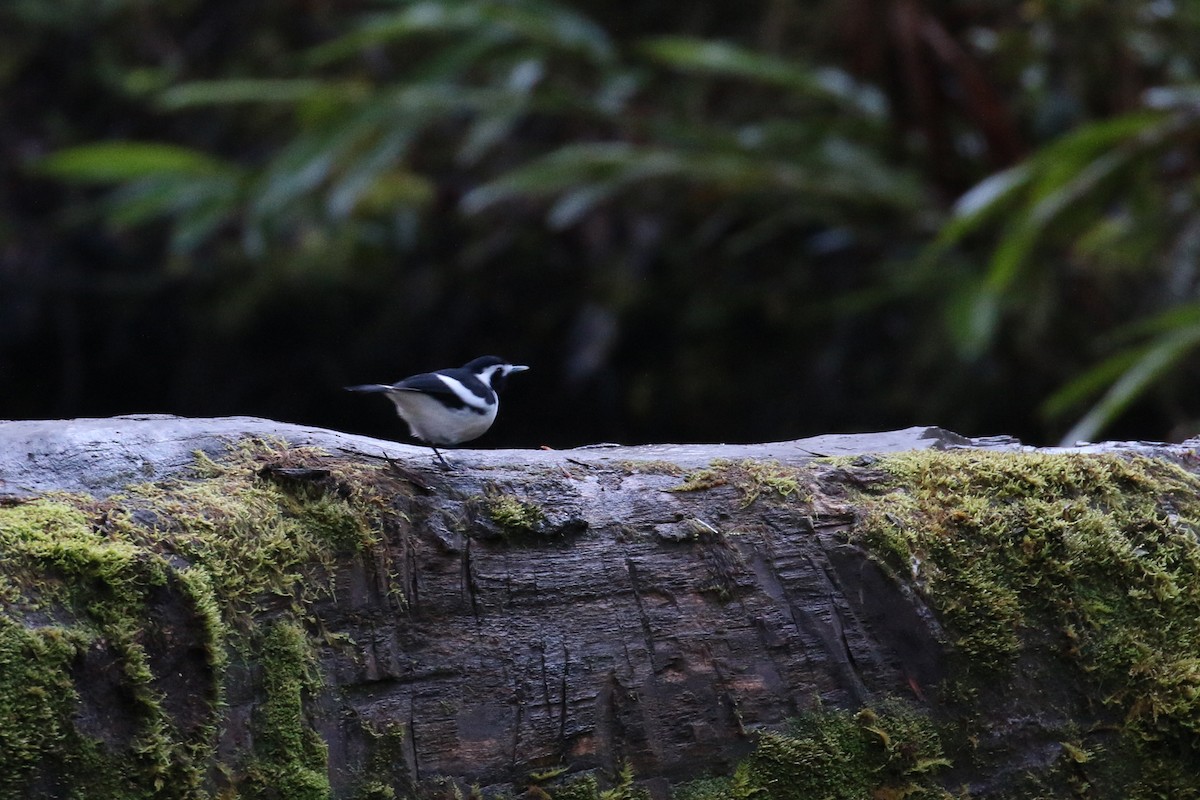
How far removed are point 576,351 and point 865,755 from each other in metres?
4.81

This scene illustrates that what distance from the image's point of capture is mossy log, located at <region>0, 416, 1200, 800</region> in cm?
161

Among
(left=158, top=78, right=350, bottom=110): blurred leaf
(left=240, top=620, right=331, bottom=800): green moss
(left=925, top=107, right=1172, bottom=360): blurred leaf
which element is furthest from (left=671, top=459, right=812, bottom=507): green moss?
(left=158, top=78, right=350, bottom=110): blurred leaf

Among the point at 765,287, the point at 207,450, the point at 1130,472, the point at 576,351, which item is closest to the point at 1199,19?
the point at 765,287

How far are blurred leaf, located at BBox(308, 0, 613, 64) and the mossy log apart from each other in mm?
4070

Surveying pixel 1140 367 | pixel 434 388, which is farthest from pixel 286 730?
pixel 1140 367

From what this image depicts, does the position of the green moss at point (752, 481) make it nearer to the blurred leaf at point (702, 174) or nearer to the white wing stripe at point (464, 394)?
the white wing stripe at point (464, 394)

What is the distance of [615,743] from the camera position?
6.28ft

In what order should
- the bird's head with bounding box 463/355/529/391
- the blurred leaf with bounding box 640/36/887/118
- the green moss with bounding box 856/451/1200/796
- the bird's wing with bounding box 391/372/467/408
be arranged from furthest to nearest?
1. the blurred leaf with bounding box 640/36/887/118
2. the bird's head with bounding box 463/355/529/391
3. the bird's wing with bounding box 391/372/467/408
4. the green moss with bounding box 856/451/1200/796

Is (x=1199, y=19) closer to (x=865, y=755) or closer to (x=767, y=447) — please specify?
(x=767, y=447)

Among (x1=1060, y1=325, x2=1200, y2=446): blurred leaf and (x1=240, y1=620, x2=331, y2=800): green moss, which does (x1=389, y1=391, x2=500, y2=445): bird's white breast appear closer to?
(x1=240, y1=620, x2=331, y2=800): green moss

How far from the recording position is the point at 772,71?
19.0ft

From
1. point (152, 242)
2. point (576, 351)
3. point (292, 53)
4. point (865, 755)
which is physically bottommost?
point (865, 755)

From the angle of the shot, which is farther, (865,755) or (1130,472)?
(1130,472)

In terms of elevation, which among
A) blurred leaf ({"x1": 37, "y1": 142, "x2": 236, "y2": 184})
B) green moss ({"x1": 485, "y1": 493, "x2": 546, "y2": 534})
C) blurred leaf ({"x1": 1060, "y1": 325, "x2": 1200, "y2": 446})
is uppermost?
blurred leaf ({"x1": 37, "y1": 142, "x2": 236, "y2": 184})
